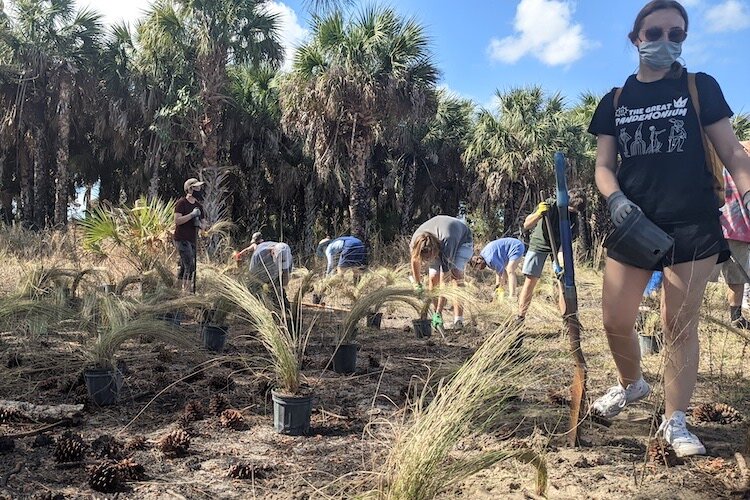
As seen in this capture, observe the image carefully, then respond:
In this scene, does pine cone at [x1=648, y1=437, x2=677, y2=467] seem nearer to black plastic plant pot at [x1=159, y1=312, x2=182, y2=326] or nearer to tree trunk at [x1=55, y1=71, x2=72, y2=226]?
black plastic plant pot at [x1=159, y1=312, x2=182, y2=326]

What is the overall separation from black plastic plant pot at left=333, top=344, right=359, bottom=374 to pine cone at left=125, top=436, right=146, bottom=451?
1.52 m

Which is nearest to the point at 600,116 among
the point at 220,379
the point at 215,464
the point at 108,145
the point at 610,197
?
the point at 610,197

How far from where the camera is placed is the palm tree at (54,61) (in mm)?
15078

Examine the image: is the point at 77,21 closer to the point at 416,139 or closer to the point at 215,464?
the point at 416,139

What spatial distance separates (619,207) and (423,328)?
3216 mm

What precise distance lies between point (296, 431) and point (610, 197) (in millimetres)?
1715

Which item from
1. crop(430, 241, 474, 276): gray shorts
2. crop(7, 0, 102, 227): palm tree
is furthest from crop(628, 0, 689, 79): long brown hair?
crop(7, 0, 102, 227): palm tree

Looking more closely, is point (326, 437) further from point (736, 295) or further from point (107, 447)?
point (736, 295)

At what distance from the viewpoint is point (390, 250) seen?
1616cm

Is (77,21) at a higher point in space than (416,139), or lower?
higher

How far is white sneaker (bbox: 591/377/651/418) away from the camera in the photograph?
2.38m

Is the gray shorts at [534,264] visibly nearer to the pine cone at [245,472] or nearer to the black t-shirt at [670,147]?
the black t-shirt at [670,147]

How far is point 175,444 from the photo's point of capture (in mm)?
2295

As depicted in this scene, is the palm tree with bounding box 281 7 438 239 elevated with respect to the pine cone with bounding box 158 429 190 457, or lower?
elevated
